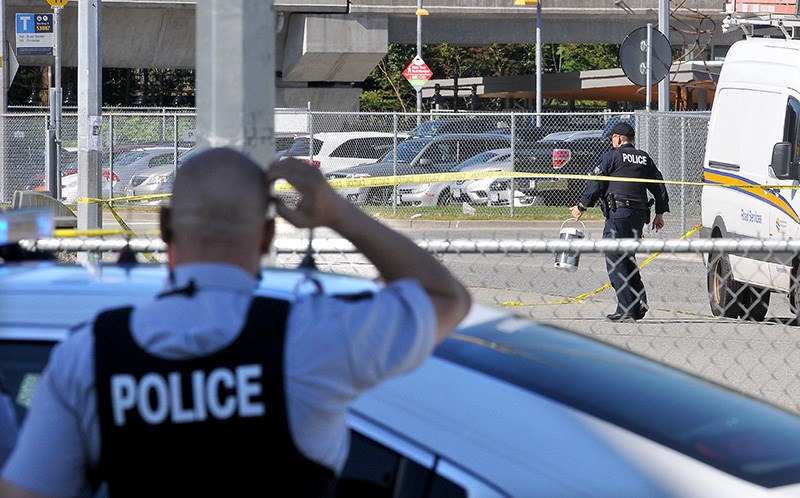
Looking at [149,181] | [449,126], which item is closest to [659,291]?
[149,181]

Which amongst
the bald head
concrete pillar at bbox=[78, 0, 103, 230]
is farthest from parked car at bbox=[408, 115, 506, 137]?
the bald head

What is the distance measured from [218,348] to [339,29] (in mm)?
29425

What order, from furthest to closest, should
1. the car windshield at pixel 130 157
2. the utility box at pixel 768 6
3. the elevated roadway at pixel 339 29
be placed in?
the elevated roadway at pixel 339 29
the utility box at pixel 768 6
the car windshield at pixel 130 157

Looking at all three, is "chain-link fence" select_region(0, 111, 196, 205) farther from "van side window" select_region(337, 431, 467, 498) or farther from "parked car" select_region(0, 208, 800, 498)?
"van side window" select_region(337, 431, 467, 498)

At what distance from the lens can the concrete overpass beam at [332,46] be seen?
30406mm

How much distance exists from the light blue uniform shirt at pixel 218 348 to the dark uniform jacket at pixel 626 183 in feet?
28.2

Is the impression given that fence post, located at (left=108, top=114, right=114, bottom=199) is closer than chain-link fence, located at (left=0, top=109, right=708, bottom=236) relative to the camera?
Yes

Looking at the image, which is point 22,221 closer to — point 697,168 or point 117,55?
point 697,168

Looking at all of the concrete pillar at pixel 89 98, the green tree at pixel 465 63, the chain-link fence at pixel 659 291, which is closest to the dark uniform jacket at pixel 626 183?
the chain-link fence at pixel 659 291

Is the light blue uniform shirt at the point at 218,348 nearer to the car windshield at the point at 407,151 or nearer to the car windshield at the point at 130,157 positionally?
the car windshield at the point at 407,151

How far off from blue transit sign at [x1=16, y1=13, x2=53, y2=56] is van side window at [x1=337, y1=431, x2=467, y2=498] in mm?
16553

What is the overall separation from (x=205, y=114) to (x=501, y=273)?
979 centimetres

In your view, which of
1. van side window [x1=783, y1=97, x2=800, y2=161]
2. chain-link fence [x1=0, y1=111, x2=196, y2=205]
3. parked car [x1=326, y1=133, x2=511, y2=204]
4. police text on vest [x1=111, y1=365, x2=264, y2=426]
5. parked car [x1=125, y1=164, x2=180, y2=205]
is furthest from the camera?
parked car [x1=125, y1=164, x2=180, y2=205]

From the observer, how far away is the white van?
394 inches
